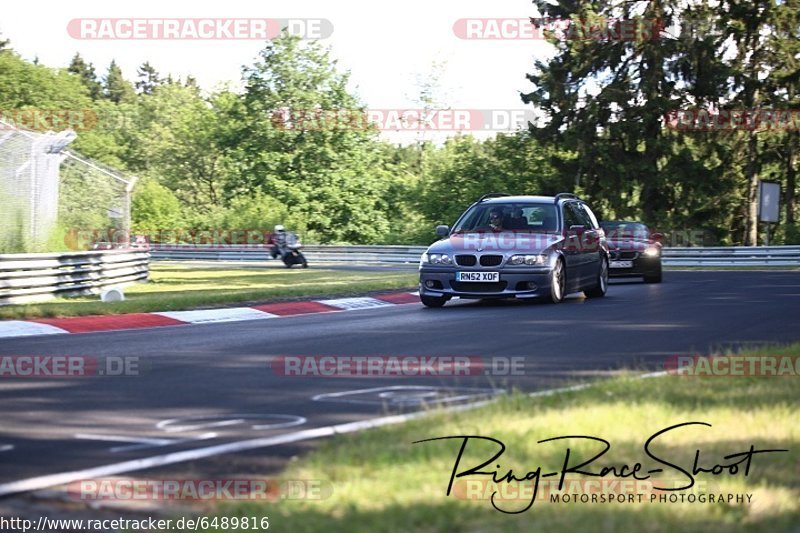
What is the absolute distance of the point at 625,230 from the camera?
26750 mm

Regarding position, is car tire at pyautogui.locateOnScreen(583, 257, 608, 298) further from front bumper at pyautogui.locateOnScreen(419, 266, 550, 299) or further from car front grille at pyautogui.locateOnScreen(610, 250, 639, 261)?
car front grille at pyautogui.locateOnScreen(610, 250, 639, 261)

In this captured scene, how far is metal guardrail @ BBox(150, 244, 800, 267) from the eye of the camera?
3856 centimetres

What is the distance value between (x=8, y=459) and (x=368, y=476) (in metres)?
2.05

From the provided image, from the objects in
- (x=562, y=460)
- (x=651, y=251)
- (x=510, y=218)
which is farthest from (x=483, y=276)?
(x=562, y=460)

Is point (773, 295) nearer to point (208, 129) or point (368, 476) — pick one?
point (368, 476)

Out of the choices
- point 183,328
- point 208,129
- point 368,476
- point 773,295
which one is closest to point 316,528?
point 368,476

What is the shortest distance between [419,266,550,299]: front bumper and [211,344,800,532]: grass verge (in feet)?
28.5

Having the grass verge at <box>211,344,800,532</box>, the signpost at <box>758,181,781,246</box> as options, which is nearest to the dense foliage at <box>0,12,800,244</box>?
the signpost at <box>758,181,781,246</box>

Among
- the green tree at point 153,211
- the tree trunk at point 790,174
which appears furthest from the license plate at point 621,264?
the green tree at point 153,211

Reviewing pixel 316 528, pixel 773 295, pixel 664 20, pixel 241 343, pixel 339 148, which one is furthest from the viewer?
pixel 339 148

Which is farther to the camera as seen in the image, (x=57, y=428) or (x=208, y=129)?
(x=208, y=129)

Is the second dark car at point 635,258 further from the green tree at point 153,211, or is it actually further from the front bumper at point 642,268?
the green tree at point 153,211

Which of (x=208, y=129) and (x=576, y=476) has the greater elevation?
(x=208, y=129)

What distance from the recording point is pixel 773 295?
776 inches
